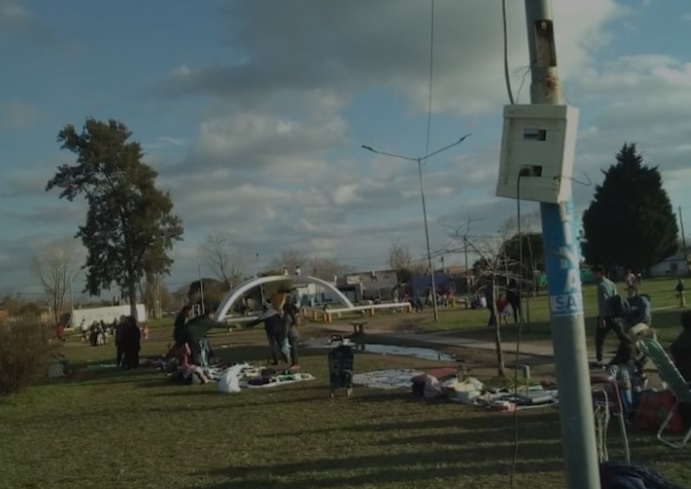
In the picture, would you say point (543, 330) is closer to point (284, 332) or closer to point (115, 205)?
point (284, 332)

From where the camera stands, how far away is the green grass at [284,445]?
7.99 meters

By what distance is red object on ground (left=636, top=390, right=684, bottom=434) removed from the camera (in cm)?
893

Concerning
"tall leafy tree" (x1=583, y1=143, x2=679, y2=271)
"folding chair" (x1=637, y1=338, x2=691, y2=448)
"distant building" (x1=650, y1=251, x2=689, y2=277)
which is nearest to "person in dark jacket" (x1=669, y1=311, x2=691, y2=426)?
"folding chair" (x1=637, y1=338, x2=691, y2=448)

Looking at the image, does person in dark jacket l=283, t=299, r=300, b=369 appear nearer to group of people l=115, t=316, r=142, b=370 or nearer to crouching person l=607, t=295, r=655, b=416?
group of people l=115, t=316, r=142, b=370

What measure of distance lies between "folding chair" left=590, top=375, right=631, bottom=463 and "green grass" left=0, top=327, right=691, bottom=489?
398mm

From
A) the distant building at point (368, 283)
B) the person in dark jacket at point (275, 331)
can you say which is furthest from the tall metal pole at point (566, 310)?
the distant building at point (368, 283)

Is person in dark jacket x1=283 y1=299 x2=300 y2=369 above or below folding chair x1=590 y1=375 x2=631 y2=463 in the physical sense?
above

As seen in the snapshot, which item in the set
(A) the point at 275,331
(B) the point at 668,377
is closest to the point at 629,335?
(B) the point at 668,377

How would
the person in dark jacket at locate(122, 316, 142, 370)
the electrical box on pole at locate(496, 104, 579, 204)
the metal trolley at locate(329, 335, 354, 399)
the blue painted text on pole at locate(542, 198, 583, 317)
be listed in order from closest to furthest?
the electrical box on pole at locate(496, 104, 579, 204)
the blue painted text on pole at locate(542, 198, 583, 317)
the metal trolley at locate(329, 335, 354, 399)
the person in dark jacket at locate(122, 316, 142, 370)

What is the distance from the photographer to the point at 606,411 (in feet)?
19.1

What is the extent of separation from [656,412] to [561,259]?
20.7 ft

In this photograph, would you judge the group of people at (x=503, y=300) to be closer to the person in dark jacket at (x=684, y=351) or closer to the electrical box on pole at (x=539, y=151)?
the person in dark jacket at (x=684, y=351)

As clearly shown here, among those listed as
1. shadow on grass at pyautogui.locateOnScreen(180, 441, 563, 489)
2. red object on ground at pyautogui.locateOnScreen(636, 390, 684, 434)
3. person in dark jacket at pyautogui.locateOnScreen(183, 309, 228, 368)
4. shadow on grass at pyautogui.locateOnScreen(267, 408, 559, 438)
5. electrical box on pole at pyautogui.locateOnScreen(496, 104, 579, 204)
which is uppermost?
electrical box on pole at pyautogui.locateOnScreen(496, 104, 579, 204)

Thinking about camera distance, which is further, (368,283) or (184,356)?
(368,283)
